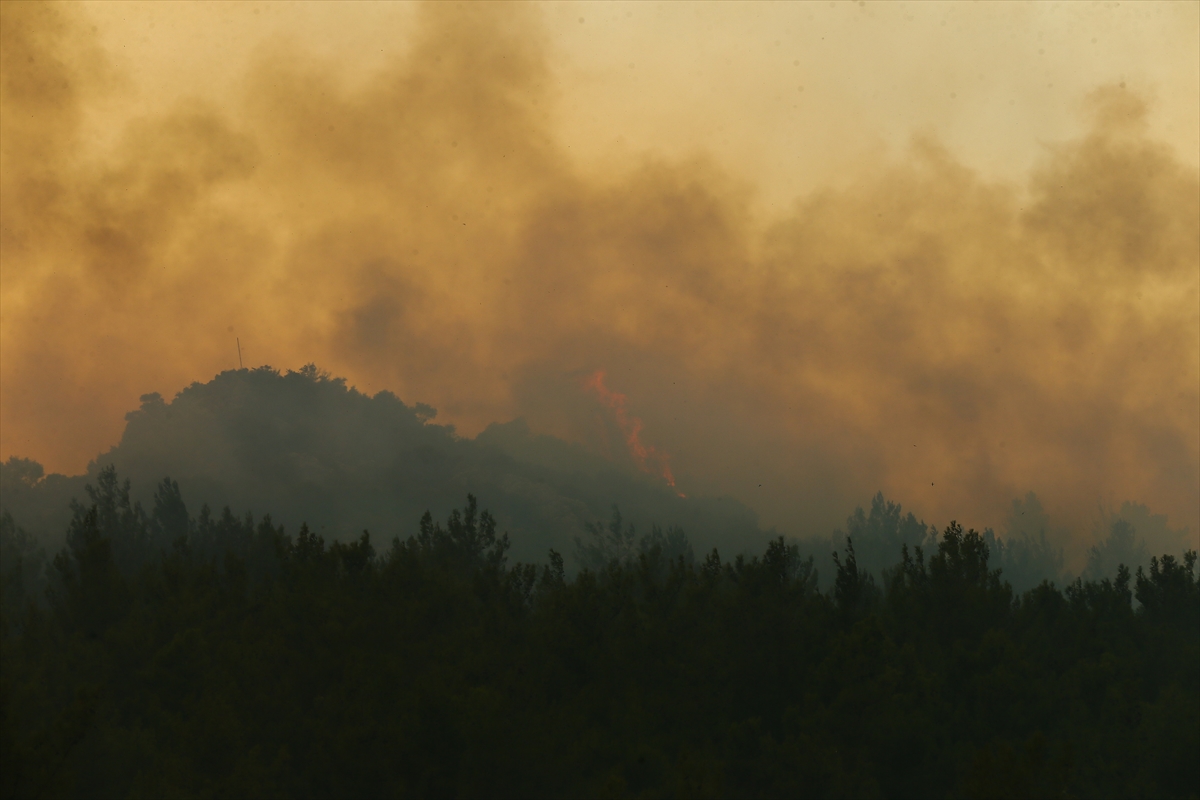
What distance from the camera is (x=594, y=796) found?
77.0 feet

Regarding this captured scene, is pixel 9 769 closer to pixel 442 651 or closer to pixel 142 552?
pixel 442 651

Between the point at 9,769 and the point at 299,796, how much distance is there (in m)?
8.60

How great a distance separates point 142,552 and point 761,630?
2362 inches

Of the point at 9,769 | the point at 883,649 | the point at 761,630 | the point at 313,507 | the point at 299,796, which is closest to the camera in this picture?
the point at 9,769

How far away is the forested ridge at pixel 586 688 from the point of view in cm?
2289

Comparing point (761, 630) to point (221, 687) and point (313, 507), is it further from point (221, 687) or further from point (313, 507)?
point (313, 507)

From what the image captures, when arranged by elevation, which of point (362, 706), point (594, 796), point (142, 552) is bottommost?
point (594, 796)

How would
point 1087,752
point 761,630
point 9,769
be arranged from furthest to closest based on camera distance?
point 761,630 < point 1087,752 < point 9,769

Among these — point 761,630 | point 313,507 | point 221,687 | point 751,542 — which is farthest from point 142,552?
point 751,542

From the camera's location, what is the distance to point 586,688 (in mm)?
28250

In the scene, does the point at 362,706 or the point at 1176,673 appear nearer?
the point at 362,706

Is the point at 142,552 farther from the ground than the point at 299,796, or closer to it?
farther from the ground

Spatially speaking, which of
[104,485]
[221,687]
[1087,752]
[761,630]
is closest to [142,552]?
[104,485]

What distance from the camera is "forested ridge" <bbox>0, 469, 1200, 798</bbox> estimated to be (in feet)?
75.1
